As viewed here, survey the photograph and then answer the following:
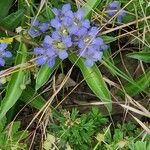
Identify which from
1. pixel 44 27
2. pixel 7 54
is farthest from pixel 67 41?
pixel 7 54

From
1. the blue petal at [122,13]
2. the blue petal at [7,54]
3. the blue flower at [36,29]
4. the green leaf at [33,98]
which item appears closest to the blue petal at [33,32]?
the blue flower at [36,29]

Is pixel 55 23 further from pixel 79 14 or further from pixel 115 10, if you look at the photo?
pixel 115 10

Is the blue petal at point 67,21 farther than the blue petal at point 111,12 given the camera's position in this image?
No

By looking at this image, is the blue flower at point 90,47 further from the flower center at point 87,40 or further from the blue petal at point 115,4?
the blue petal at point 115,4

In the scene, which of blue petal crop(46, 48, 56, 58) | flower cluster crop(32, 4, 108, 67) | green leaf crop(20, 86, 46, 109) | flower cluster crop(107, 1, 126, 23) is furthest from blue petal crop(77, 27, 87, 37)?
green leaf crop(20, 86, 46, 109)

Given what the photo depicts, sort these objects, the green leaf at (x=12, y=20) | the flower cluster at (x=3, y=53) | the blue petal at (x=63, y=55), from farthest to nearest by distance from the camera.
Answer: the green leaf at (x=12, y=20), the flower cluster at (x=3, y=53), the blue petal at (x=63, y=55)

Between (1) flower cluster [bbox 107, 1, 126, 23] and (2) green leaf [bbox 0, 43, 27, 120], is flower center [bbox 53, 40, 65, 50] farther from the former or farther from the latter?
(1) flower cluster [bbox 107, 1, 126, 23]
